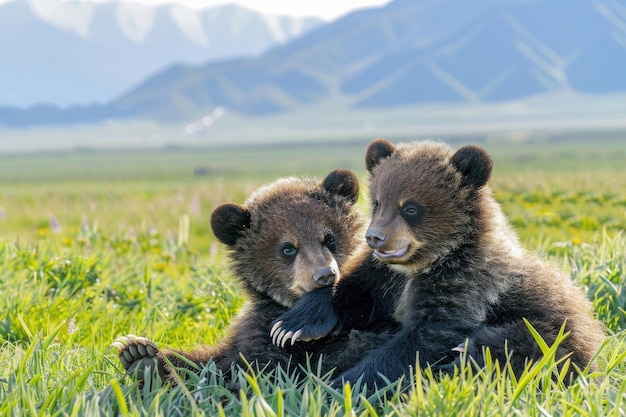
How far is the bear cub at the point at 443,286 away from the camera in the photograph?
407cm

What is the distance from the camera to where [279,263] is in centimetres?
505

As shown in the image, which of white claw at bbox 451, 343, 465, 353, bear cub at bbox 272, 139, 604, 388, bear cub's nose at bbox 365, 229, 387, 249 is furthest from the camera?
bear cub's nose at bbox 365, 229, 387, 249

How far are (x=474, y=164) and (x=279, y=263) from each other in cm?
130

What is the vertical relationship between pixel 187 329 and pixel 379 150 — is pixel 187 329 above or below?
below

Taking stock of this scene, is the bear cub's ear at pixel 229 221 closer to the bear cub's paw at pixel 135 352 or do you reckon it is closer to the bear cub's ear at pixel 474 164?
the bear cub's paw at pixel 135 352

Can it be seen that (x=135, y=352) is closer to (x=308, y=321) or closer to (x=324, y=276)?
(x=308, y=321)

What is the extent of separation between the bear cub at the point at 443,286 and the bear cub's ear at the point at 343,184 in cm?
48

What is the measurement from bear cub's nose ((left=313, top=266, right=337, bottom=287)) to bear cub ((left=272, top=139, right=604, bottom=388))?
0.05 meters

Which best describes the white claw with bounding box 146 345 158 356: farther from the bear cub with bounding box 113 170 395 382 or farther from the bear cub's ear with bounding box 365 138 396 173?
the bear cub's ear with bounding box 365 138 396 173

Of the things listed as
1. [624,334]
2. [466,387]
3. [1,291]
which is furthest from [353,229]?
[1,291]

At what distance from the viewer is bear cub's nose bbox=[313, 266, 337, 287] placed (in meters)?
4.61

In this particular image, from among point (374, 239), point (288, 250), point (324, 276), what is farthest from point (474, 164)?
point (288, 250)

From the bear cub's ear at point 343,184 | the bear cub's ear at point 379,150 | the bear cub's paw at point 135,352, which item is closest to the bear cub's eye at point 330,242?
the bear cub's ear at point 343,184

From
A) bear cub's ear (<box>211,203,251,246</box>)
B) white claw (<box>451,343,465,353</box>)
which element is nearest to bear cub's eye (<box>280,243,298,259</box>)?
bear cub's ear (<box>211,203,251,246</box>)
